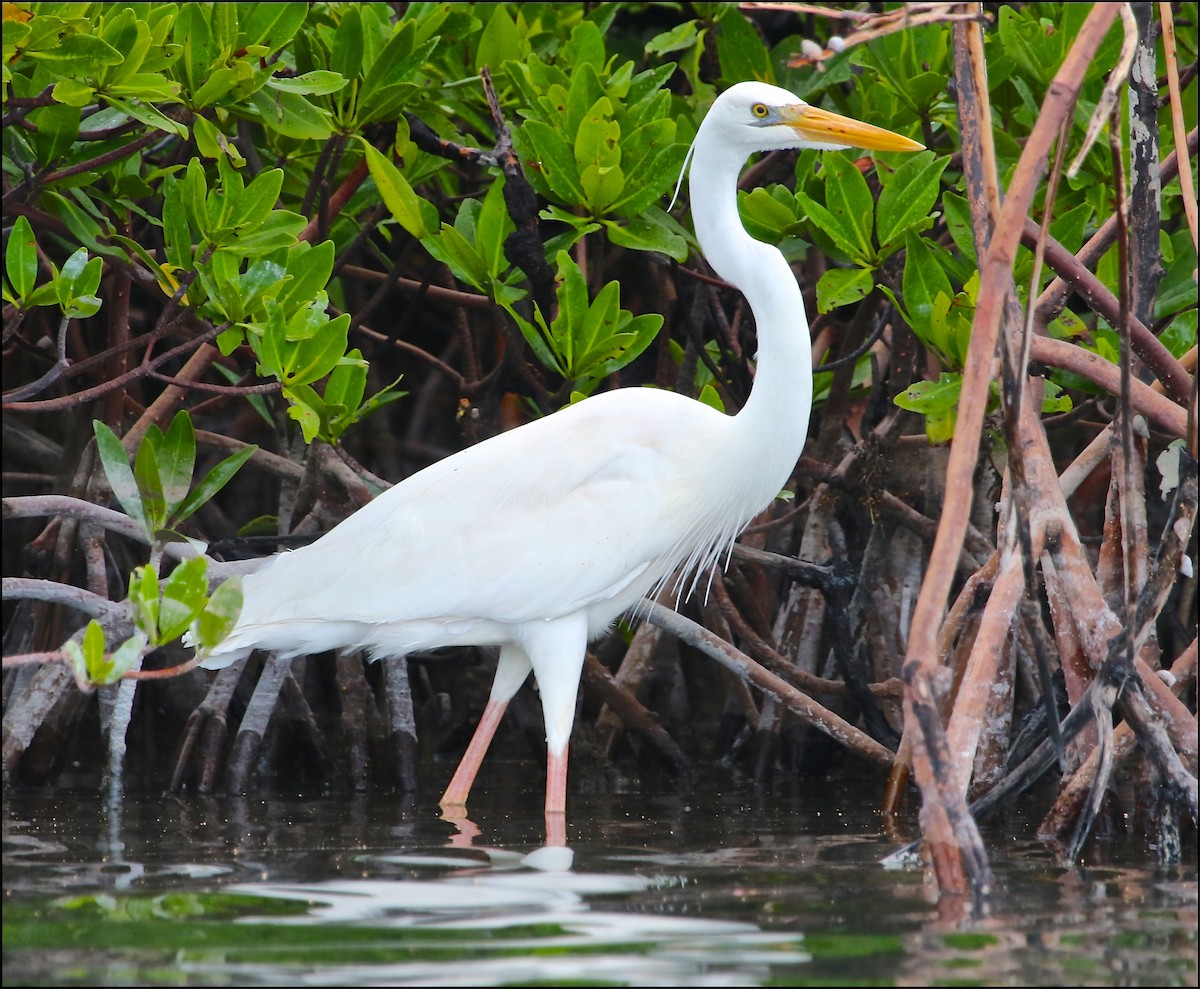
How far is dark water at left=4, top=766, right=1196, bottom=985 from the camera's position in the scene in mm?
2682

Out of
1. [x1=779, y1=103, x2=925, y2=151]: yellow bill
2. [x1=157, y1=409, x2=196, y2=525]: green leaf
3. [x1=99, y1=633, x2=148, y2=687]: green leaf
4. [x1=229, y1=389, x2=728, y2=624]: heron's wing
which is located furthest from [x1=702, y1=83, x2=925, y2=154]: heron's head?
→ [x1=99, y1=633, x2=148, y2=687]: green leaf

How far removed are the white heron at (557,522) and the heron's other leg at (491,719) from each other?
0.09 ft

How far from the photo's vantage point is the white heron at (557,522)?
4637 mm

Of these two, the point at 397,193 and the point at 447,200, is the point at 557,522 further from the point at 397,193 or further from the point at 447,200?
the point at 447,200

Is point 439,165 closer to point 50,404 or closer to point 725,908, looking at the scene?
point 50,404

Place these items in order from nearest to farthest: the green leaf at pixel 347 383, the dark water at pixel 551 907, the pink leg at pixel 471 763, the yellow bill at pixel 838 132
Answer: the dark water at pixel 551 907
the yellow bill at pixel 838 132
the green leaf at pixel 347 383
the pink leg at pixel 471 763

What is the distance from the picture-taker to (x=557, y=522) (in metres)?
4.76

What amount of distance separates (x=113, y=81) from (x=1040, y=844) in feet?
10.5

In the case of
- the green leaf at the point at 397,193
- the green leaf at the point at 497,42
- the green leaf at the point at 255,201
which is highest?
the green leaf at the point at 497,42

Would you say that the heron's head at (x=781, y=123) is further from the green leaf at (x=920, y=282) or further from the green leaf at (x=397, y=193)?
the green leaf at (x=397, y=193)

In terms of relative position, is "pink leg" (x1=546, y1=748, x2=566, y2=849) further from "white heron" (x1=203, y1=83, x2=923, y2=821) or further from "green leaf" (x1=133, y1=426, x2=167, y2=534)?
"green leaf" (x1=133, y1=426, x2=167, y2=534)

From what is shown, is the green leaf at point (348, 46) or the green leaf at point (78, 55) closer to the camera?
the green leaf at point (78, 55)

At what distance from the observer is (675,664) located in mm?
6617

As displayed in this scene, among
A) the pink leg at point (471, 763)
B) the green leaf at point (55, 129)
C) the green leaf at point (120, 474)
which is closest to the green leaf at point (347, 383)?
the green leaf at point (120, 474)
